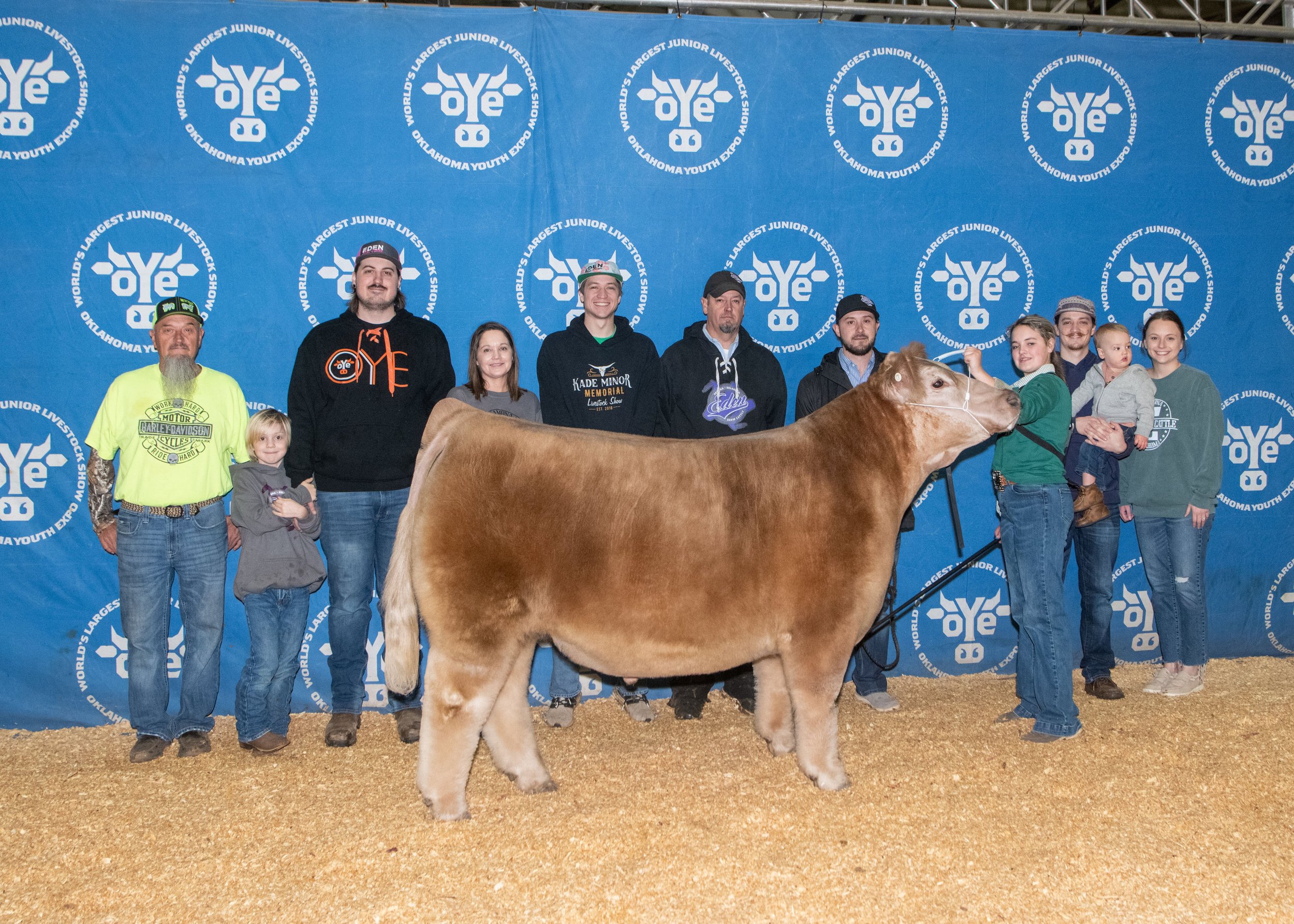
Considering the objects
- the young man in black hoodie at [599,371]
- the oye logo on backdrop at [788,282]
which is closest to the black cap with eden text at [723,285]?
the young man in black hoodie at [599,371]

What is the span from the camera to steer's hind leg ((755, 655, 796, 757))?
442cm

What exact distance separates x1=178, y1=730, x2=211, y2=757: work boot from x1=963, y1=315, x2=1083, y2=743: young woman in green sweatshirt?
4488mm

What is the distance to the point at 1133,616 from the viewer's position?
245 inches

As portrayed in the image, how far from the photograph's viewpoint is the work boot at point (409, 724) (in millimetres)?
4848

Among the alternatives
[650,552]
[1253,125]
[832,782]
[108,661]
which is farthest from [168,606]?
[1253,125]

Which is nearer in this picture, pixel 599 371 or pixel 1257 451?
pixel 599 371

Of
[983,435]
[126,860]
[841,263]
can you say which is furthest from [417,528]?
[841,263]

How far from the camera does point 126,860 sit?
3443 millimetres

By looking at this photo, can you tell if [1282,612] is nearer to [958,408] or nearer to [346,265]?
[958,408]

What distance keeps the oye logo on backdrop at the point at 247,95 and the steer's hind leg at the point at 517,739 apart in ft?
12.1

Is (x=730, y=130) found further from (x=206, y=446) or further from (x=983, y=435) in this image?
(x=206, y=446)

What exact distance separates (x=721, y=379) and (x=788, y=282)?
119 cm

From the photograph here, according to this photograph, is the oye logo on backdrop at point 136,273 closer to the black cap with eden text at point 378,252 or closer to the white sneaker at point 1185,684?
the black cap with eden text at point 378,252

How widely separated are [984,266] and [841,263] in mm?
1051
